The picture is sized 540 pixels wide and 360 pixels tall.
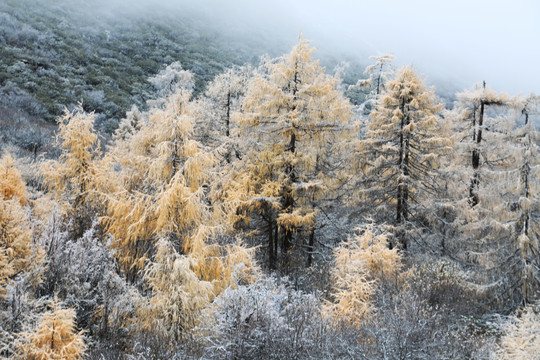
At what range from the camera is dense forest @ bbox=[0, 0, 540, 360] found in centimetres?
591

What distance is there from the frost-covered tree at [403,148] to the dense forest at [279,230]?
0.31ft

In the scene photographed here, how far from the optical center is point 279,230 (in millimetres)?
14188

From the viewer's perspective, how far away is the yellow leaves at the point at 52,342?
4.84m

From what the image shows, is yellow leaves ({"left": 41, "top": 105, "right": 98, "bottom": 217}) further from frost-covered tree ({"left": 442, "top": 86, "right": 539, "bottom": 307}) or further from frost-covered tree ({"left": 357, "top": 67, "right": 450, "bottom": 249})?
frost-covered tree ({"left": 442, "top": 86, "right": 539, "bottom": 307})

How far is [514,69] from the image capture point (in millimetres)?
125938

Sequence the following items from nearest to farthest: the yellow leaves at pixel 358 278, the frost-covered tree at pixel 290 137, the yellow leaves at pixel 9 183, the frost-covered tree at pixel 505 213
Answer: the yellow leaves at pixel 358 278 < the yellow leaves at pixel 9 183 < the frost-covered tree at pixel 505 213 < the frost-covered tree at pixel 290 137

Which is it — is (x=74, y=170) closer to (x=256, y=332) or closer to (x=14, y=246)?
(x=14, y=246)

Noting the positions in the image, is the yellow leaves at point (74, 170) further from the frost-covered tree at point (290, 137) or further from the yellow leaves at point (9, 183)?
the frost-covered tree at point (290, 137)

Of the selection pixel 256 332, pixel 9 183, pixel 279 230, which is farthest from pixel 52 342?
pixel 279 230

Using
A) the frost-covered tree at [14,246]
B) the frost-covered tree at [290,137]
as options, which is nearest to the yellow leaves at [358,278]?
the frost-covered tree at [290,137]

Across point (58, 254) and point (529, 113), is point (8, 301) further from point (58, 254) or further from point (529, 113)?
point (529, 113)

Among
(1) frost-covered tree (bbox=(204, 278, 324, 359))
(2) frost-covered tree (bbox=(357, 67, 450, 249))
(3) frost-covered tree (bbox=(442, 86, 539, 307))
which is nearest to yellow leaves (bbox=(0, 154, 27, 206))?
(1) frost-covered tree (bbox=(204, 278, 324, 359))

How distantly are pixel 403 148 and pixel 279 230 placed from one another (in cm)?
663

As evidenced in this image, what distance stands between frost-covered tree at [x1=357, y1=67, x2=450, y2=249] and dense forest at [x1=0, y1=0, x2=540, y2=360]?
0.09 meters
